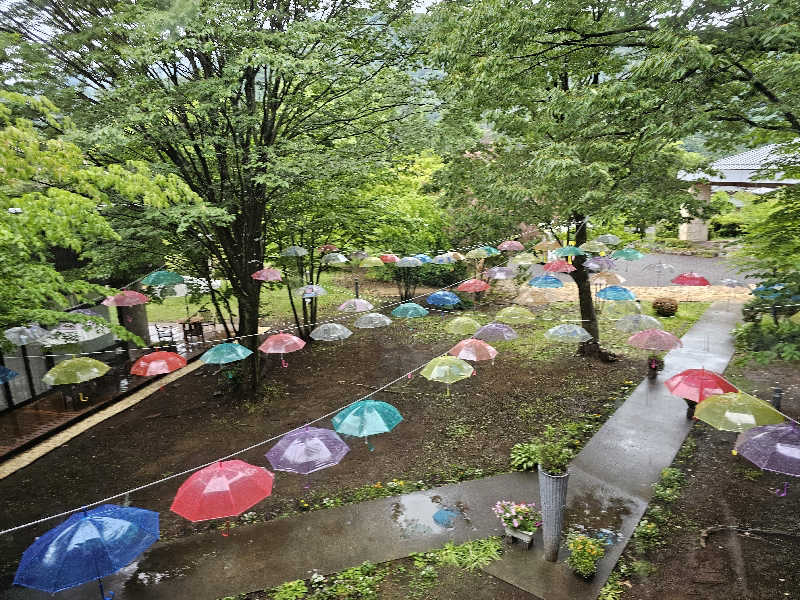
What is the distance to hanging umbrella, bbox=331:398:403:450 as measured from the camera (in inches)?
347

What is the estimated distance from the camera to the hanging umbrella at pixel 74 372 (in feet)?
35.4

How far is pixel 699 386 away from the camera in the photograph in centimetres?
948

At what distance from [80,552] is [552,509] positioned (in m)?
6.71

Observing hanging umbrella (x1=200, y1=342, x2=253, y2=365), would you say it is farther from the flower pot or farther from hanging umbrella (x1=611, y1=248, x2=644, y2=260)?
hanging umbrella (x1=611, y1=248, x2=644, y2=260)

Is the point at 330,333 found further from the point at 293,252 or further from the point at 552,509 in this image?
the point at 552,509

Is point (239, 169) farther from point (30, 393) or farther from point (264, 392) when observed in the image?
point (30, 393)

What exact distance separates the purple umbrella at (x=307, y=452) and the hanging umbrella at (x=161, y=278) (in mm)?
8653

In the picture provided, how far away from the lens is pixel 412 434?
→ 12836 millimetres

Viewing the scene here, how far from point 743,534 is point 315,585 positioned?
24.5 ft

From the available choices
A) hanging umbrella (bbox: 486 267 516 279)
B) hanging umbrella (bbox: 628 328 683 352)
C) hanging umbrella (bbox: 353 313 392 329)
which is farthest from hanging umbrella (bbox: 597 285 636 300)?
hanging umbrella (bbox: 353 313 392 329)

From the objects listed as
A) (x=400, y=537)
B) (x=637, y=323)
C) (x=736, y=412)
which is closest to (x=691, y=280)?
(x=637, y=323)

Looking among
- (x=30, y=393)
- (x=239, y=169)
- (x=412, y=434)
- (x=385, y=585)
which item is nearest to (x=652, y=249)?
(x=412, y=434)

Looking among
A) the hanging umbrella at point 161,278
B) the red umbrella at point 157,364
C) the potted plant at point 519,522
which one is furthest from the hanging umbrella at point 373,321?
the potted plant at point 519,522

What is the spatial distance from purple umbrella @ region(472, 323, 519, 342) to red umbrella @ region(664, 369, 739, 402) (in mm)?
4284
